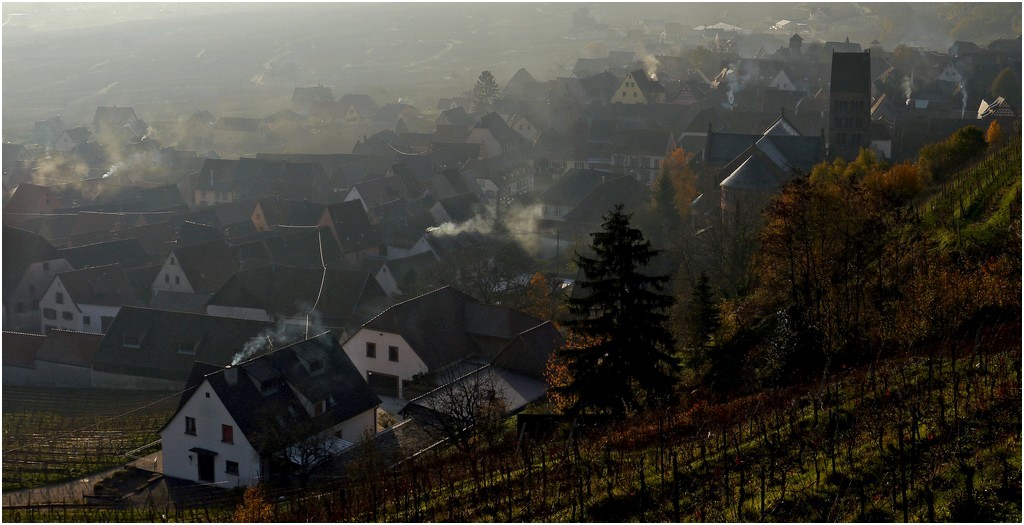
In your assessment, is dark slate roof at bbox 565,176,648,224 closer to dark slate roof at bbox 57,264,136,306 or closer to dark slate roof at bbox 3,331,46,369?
dark slate roof at bbox 57,264,136,306

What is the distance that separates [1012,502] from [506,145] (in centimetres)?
7857

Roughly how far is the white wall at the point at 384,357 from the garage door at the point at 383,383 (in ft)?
0.48

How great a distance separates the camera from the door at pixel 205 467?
2817 centimetres

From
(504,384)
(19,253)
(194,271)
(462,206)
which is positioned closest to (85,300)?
(194,271)

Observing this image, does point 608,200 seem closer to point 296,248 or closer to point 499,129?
point 296,248

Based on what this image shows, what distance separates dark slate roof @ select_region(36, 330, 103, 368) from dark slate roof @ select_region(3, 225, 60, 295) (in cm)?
978

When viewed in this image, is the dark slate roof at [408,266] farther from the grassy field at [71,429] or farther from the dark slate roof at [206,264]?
the grassy field at [71,429]

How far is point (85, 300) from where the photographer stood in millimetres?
48031

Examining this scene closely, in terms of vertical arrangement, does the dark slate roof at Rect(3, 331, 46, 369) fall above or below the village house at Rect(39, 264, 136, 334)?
below

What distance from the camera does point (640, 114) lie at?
102125 mm

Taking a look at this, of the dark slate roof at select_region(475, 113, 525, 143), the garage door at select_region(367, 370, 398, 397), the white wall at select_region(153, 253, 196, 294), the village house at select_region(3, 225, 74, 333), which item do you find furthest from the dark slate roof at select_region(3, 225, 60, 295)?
the dark slate roof at select_region(475, 113, 525, 143)

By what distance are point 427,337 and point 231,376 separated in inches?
376

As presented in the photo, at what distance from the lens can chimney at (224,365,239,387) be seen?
1123 inches

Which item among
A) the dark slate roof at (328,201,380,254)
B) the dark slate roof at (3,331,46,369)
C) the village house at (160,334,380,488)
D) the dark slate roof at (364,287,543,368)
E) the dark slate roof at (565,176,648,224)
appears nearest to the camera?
the village house at (160,334,380,488)
